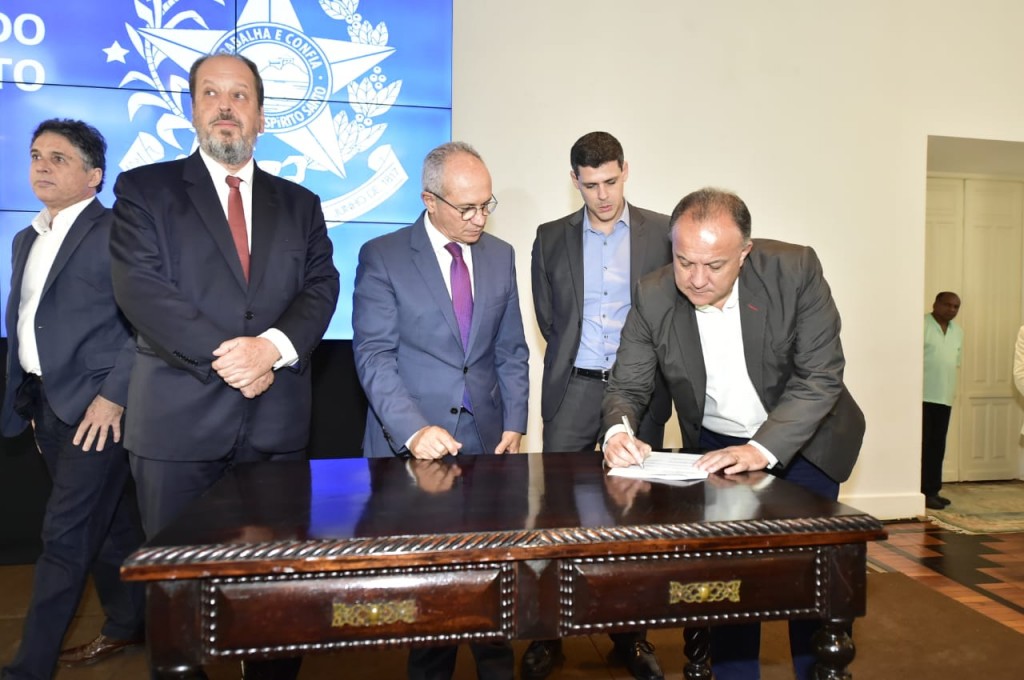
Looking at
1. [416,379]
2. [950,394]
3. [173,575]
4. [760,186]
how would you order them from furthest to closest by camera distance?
[950,394] → [760,186] → [416,379] → [173,575]

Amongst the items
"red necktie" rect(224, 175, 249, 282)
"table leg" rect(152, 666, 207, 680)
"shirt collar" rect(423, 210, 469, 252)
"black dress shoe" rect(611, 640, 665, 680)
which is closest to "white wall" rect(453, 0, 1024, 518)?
"black dress shoe" rect(611, 640, 665, 680)

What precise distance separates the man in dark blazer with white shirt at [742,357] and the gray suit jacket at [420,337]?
0.42 m

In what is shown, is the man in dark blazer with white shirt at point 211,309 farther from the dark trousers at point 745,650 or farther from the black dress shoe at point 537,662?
the dark trousers at point 745,650

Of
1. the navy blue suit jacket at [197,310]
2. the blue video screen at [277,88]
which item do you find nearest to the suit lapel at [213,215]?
the navy blue suit jacket at [197,310]

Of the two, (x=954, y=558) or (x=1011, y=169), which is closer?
(x=954, y=558)

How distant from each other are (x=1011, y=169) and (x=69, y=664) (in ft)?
23.3

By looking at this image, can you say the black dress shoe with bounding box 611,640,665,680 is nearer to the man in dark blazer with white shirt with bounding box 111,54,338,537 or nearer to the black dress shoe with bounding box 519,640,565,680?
the black dress shoe with bounding box 519,640,565,680

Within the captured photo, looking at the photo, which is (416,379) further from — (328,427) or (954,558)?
(954,558)

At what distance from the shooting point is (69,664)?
9.87ft

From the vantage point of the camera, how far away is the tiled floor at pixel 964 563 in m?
3.86

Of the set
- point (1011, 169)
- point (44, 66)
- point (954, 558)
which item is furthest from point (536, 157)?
point (1011, 169)

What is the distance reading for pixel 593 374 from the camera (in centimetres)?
312

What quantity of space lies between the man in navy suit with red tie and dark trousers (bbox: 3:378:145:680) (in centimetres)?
62

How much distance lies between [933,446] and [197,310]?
18.5 ft
